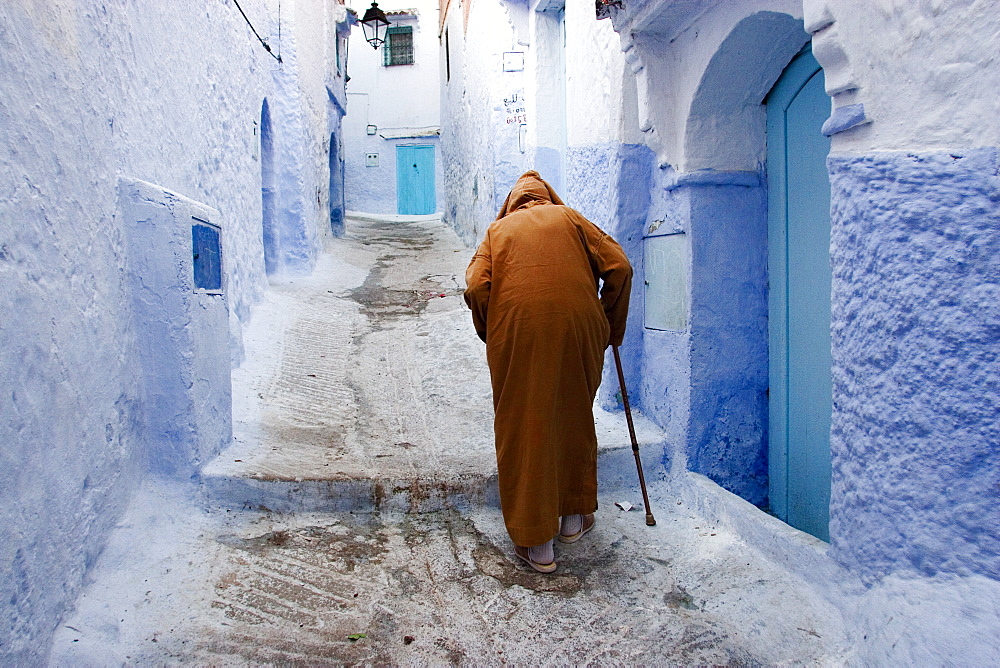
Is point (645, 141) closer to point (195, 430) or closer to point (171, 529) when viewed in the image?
point (195, 430)

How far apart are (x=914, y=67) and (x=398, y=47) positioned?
17746mm

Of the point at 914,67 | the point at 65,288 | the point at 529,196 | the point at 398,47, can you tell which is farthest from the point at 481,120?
the point at 398,47

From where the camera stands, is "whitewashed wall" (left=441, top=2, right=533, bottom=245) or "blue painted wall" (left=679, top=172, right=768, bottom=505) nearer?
"blue painted wall" (left=679, top=172, right=768, bottom=505)

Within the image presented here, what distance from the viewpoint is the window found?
691 inches

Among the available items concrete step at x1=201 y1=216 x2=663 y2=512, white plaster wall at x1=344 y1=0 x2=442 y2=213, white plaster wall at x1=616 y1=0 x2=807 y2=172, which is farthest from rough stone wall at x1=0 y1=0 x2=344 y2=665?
white plaster wall at x1=344 y1=0 x2=442 y2=213

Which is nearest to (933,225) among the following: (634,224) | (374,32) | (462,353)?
(634,224)

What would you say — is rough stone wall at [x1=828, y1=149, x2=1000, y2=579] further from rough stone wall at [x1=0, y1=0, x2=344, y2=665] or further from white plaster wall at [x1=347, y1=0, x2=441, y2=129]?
white plaster wall at [x1=347, y1=0, x2=441, y2=129]

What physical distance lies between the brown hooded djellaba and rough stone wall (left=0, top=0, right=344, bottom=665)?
1.37 metres

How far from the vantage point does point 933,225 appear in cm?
169

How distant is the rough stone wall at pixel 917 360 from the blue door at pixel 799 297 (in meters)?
0.75

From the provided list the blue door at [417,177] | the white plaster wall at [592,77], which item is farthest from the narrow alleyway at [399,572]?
the blue door at [417,177]

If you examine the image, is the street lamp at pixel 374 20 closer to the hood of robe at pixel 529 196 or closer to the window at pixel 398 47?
the window at pixel 398 47

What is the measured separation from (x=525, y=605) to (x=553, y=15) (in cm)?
527

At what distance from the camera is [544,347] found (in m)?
2.50
